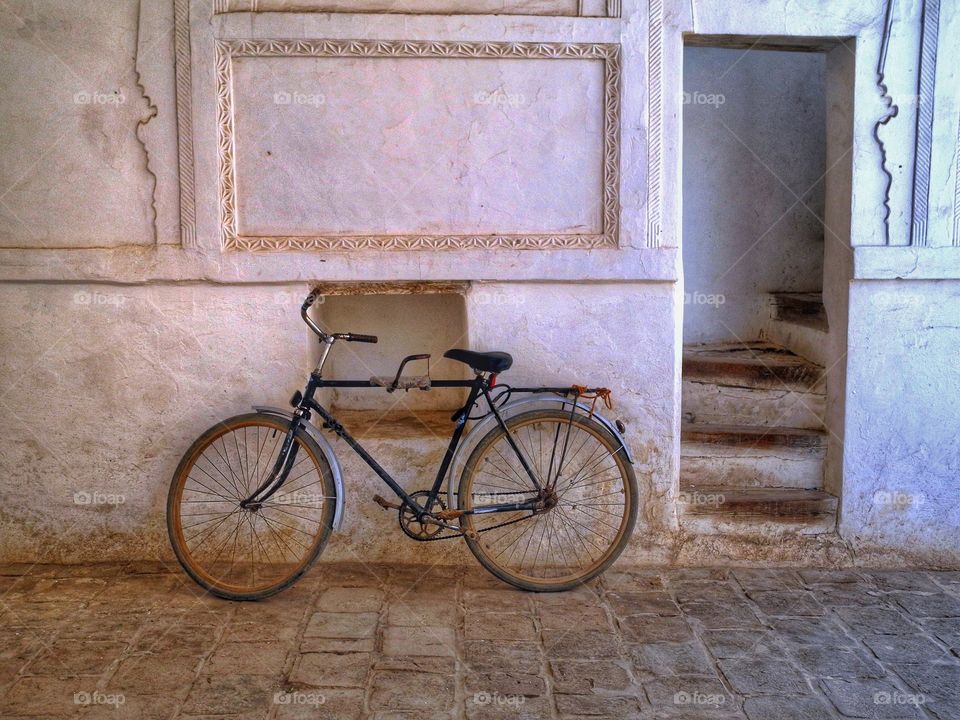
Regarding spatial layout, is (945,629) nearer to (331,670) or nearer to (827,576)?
(827,576)

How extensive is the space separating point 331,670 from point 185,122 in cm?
292

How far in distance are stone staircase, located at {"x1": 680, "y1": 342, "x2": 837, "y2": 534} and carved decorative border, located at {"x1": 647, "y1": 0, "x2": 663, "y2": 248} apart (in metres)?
1.38

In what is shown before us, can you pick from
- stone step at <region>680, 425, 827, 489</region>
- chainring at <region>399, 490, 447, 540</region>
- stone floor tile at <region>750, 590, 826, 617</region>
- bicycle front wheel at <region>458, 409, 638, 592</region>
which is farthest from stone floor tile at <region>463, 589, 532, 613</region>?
stone step at <region>680, 425, 827, 489</region>

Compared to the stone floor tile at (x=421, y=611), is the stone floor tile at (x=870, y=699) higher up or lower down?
lower down

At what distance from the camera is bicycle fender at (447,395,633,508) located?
479 cm

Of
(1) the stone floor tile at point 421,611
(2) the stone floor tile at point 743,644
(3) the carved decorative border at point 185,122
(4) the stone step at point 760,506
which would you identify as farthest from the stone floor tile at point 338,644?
(3) the carved decorative border at point 185,122

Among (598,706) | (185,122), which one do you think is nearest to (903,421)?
(598,706)

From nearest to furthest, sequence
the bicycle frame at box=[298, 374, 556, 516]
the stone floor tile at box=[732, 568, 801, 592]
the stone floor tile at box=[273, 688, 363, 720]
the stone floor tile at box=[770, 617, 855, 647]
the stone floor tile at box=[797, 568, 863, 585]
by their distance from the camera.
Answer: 1. the stone floor tile at box=[273, 688, 363, 720]
2. the stone floor tile at box=[770, 617, 855, 647]
3. the bicycle frame at box=[298, 374, 556, 516]
4. the stone floor tile at box=[732, 568, 801, 592]
5. the stone floor tile at box=[797, 568, 863, 585]

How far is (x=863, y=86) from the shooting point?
16.2 feet

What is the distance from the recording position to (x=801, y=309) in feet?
20.8

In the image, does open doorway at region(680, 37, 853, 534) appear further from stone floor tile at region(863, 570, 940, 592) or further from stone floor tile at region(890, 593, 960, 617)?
stone floor tile at region(890, 593, 960, 617)

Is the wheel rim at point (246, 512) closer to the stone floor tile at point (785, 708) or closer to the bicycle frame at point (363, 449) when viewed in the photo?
the bicycle frame at point (363, 449)

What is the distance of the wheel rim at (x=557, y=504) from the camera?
5090 mm

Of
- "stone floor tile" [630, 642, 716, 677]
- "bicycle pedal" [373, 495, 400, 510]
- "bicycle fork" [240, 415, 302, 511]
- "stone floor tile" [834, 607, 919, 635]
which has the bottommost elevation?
"stone floor tile" [630, 642, 716, 677]
